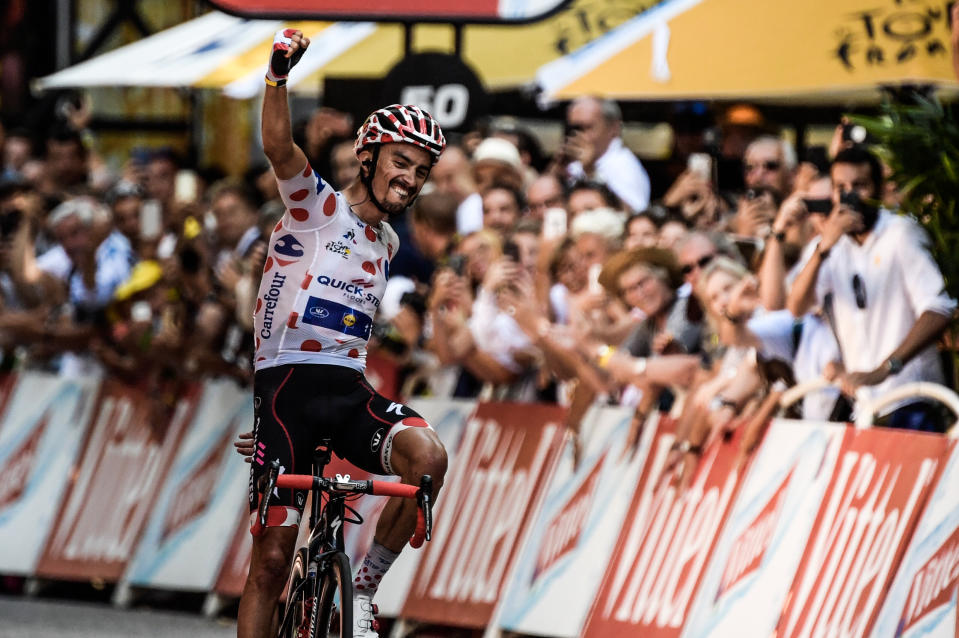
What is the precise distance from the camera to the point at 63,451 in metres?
14.6

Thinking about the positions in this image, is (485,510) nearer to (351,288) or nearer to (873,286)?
(873,286)

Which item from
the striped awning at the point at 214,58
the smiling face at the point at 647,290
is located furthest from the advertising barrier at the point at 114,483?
the smiling face at the point at 647,290

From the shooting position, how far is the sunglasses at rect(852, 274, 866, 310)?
9.62m

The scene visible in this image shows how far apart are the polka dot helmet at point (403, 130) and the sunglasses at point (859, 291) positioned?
8.33 ft

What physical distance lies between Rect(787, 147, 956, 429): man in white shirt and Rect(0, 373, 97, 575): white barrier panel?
6.52 metres

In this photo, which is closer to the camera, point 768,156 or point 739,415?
point 739,415

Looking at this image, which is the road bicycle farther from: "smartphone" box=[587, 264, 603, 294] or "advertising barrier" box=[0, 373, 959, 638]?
"smartphone" box=[587, 264, 603, 294]

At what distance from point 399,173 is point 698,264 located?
289 centimetres

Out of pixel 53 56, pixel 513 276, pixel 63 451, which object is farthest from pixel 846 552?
pixel 53 56

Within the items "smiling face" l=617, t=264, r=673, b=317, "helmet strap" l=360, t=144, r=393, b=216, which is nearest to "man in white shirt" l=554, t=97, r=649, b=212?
"smiling face" l=617, t=264, r=673, b=317

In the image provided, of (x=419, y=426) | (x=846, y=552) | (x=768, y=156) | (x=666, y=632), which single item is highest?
(x=768, y=156)

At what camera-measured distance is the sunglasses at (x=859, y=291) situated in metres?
9.62

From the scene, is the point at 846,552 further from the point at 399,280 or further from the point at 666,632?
the point at 399,280

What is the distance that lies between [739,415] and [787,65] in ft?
8.37
